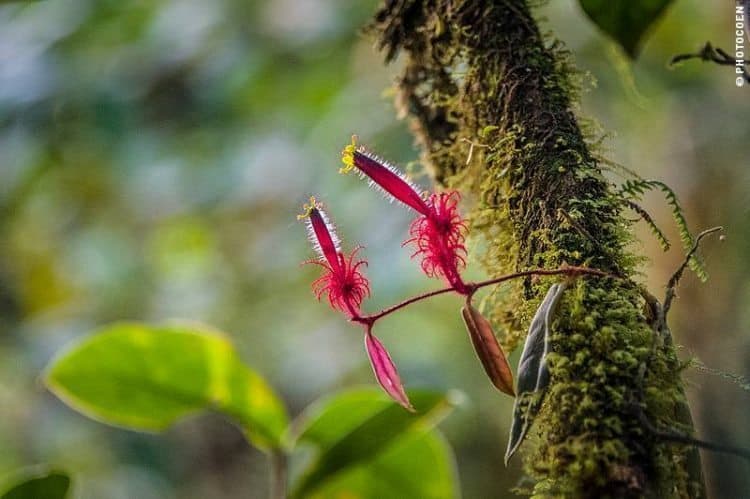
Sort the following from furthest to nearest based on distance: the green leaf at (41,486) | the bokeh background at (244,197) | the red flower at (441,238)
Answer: the bokeh background at (244,197), the green leaf at (41,486), the red flower at (441,238)

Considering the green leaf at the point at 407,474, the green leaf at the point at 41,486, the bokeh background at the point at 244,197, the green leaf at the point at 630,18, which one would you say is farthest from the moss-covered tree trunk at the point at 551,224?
the bokeh background at the point at 244,197

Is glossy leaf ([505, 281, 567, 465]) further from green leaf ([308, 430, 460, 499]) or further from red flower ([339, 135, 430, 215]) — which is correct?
green leaf ([308, 430, 460, 499])

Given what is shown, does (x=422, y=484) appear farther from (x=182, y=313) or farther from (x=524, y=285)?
(x=182, y=313)

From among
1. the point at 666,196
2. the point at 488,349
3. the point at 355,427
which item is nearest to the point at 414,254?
the point at 488,349

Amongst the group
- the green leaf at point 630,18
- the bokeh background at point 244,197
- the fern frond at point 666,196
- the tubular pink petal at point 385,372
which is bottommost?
the tubular pink petal at point 385,372

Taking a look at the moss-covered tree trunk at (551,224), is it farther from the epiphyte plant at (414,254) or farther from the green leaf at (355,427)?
the green leaf at (355,427)

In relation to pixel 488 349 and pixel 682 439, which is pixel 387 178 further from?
pixel 682 439

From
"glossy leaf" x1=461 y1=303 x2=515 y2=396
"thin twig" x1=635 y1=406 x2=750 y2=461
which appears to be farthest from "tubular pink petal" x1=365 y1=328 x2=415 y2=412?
"thin twig" x1=635 y1=406 x2=750 y2=461
